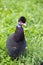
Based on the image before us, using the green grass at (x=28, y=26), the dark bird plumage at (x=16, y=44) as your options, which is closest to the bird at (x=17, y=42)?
the dark bird plumage at (x=16, y=44)

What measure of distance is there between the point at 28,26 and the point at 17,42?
1.30 meters

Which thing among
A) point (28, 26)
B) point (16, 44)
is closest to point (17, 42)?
point (16, 44)

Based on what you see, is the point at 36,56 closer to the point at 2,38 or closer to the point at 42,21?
the point at 2,38

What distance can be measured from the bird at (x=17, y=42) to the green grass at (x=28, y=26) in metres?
0.13

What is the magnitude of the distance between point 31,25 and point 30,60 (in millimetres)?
1232

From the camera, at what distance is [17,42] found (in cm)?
432

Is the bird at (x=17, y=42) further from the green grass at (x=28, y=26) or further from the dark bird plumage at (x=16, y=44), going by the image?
the green grass at (x=28, y=26)

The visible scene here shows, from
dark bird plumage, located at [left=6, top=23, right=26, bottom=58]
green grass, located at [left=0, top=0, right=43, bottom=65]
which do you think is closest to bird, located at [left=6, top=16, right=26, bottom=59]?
dark bird plumage, located at [left=6, top=23, right=26, bottom=58]

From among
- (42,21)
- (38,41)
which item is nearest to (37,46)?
(38,41)

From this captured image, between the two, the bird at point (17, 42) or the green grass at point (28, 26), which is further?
the green grass at point (28, 26)

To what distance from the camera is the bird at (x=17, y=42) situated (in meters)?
4.29

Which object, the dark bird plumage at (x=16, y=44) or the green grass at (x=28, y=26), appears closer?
the dark bird plumage at (x=16, y=44)

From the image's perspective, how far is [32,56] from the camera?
15.2 ft

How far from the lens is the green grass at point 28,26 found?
4566 mm
